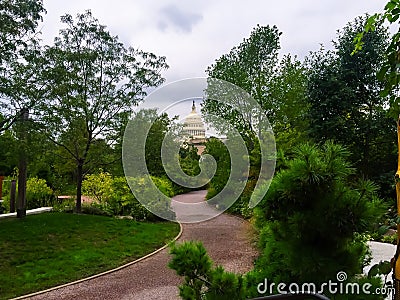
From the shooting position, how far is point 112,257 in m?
4.44

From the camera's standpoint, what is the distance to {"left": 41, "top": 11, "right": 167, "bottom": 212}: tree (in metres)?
6.50

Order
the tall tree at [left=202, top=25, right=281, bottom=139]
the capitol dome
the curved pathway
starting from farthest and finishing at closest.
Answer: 1. the tall tree at [left=202, top=25, right=281, bottom=139]
2. the capitol dome
3. the curved pathway

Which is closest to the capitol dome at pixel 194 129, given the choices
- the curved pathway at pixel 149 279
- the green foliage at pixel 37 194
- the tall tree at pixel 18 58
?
the curved pathway at pixel 149 279

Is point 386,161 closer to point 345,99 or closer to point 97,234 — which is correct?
point 345,99

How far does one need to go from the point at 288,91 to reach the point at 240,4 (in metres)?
4.55

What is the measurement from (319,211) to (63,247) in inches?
166

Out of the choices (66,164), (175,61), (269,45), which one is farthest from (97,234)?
(269,45)

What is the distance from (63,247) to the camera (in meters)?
4.58

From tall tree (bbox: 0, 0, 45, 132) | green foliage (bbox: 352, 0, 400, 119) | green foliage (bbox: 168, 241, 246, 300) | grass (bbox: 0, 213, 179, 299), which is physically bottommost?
grass (bbox: 0, 213, 179, 299)

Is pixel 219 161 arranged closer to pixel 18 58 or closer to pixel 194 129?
pixel 194 129

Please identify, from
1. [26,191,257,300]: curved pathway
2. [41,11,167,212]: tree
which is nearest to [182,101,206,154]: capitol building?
[41,11,167,212]: tree

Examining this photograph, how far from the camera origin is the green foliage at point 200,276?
119cm

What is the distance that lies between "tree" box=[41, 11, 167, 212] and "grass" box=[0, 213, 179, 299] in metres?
1.36

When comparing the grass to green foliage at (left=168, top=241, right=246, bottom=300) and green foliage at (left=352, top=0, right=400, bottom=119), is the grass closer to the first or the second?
green foliage at (left=168, top=241, right=246, bottom=300)
